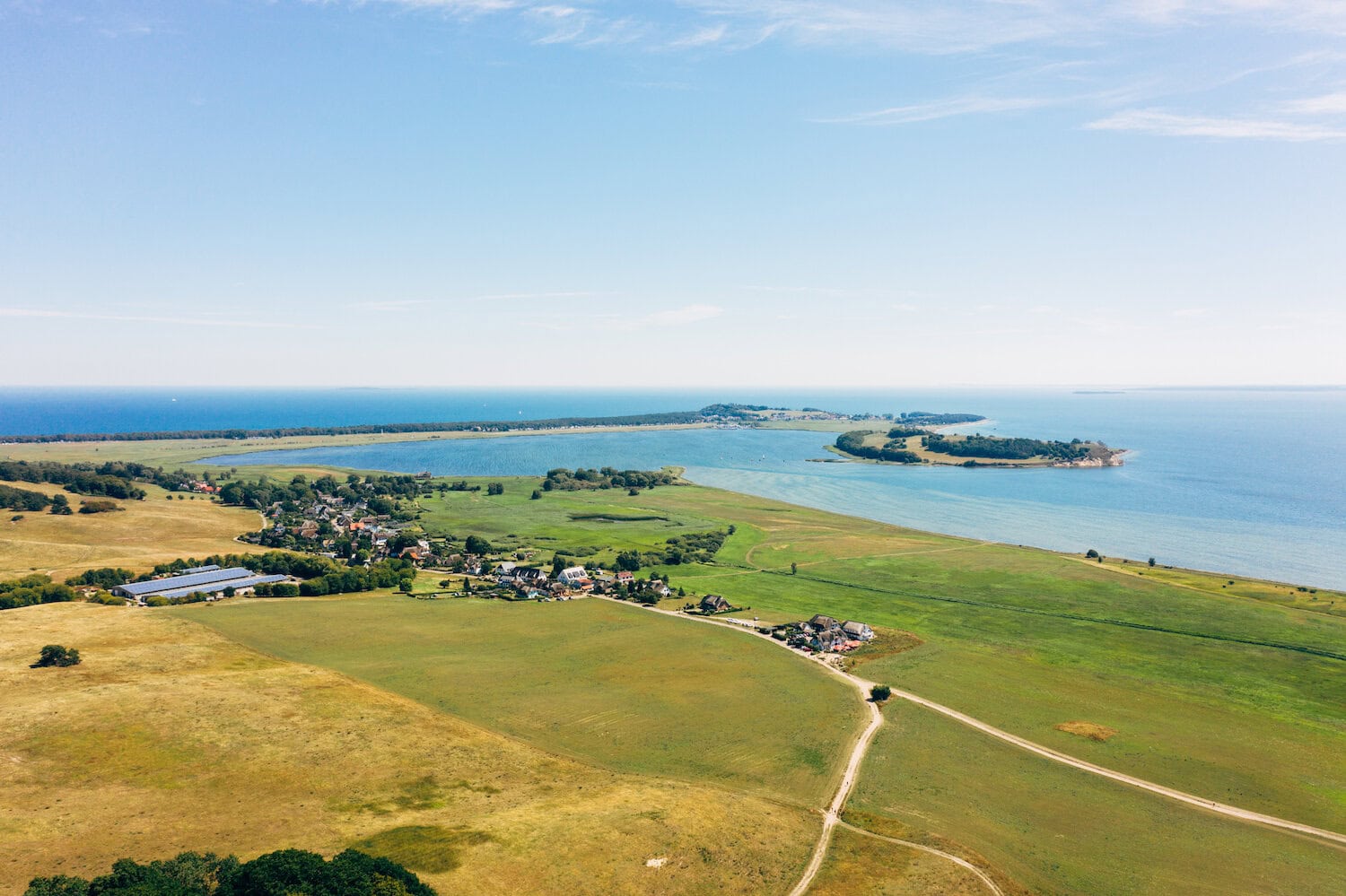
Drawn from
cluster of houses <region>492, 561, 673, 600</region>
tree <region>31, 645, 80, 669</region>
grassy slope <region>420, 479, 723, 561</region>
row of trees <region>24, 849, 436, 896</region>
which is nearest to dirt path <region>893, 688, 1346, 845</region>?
row of trees <region>24, 849, 436, 896</region>

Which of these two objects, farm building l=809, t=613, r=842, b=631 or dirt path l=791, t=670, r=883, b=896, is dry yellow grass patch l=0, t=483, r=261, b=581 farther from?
dirt path l=791, t=670, r=883, b=896

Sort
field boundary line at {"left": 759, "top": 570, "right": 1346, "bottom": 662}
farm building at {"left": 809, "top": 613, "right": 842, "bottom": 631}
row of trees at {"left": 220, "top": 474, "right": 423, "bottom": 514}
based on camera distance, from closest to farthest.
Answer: field boundary line at {"left": 759, "top": 570, "right": 1346, "bottom": 662} < farm building at {"left": 809, "top": 613, "right": 842, "bottom": 631} < row of trees at {"left": 220, "top": 474, "right": 423, "bottom": 514}

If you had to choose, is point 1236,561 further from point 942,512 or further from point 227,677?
point 227,677

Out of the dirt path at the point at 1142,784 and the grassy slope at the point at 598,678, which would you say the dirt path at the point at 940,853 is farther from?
the dirt path at the point at 1142,784

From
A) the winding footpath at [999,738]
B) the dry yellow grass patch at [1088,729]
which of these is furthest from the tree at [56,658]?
the dry yellow grass patch at [1088,729]

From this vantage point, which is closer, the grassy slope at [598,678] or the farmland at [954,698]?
the farmland at [954,698]

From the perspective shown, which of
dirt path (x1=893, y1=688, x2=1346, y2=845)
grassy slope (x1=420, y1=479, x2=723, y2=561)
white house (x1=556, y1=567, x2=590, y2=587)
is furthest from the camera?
grassy slope (x1=420, y1=479, x2=723, y2=561)
